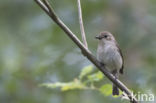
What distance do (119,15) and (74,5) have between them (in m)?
0.93

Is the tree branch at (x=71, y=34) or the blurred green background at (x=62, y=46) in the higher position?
the blurred green background at (x=62, y=46)

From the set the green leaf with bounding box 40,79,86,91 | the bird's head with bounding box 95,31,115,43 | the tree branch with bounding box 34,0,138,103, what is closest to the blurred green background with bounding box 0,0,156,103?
the bird's head with bounding box 95,31,115,43

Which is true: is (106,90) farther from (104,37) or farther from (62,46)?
(62,46)

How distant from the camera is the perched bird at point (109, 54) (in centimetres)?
593

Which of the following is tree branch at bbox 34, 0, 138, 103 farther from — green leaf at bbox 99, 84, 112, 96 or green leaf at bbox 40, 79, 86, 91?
green leaf at bbox 40, 79, 86, 91

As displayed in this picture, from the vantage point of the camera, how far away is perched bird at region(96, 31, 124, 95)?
5.93 meters

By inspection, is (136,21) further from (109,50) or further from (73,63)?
(109,50)

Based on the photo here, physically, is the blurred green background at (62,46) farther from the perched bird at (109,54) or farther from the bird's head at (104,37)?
the bird's head at (104,37)

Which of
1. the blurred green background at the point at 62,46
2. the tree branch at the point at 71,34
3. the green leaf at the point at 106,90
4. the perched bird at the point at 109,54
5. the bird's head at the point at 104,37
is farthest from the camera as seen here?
the blurred green background at the point at 62,46

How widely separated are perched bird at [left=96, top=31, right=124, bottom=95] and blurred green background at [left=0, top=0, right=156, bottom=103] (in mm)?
430

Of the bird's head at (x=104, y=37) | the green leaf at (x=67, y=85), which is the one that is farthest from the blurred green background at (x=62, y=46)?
the green leaf at (x=67, y=85)

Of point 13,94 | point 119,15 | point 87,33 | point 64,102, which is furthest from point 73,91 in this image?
point 119,15

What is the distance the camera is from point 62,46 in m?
7.86

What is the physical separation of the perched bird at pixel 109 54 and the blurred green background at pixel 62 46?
43cm
